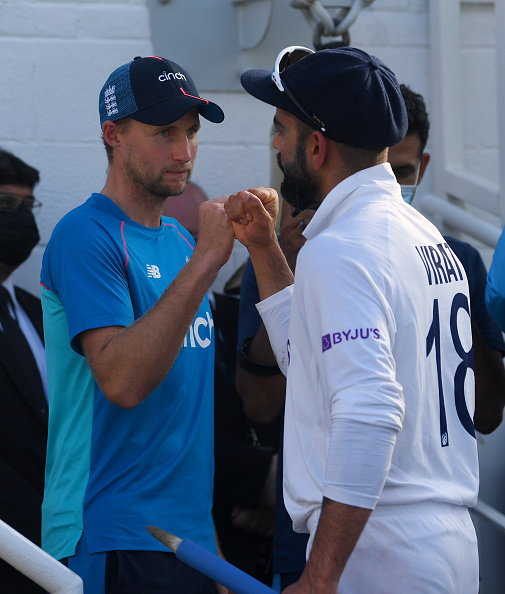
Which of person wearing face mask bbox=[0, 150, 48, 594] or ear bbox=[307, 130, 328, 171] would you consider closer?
ear bbox=[307, 130, 328, 171]

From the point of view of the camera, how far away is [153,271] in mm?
1909

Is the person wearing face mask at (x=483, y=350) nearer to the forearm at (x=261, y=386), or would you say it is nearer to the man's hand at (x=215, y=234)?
the forearm at (x=261, y=386)

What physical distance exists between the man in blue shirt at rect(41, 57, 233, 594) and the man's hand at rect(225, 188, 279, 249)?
3 centimetres

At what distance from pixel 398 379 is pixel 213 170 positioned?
1885 millimetres

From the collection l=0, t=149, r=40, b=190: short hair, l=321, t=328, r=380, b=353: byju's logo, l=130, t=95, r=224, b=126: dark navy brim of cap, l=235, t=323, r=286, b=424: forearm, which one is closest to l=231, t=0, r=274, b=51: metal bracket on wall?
l=0, t=149, r=40, b=190: short hair

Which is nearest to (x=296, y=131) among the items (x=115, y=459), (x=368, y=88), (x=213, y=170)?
(x=368, y=88)

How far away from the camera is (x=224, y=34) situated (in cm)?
313

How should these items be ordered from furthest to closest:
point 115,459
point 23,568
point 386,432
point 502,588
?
point 502,588 → point 115,459 → point 23,568 → point 386,432

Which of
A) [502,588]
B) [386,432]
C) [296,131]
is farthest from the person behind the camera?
[502,588]

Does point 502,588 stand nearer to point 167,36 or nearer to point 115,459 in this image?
point 115,459

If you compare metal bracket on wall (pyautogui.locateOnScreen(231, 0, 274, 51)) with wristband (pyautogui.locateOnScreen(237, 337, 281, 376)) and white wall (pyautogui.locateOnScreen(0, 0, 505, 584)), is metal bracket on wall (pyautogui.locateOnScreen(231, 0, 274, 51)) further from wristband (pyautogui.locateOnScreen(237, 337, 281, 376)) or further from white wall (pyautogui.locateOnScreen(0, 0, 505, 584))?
wristband (pyautogui.locateOnScreen(237, 337, 281, 376))

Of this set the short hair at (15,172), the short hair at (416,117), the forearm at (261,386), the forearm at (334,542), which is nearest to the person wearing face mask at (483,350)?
the short hair at (416,117)

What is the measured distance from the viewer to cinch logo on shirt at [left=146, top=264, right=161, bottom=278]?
189 centimetres

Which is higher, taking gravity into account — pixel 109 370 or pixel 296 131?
pixel 296 131
